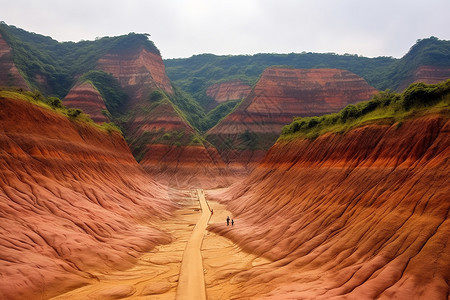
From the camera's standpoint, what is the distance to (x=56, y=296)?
20.1 meters

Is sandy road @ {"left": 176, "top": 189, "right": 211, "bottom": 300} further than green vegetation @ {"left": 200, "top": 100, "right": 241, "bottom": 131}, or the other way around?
green vegetation @ {"left": 200, "top": 100, "right": 241, "bottom": 131}

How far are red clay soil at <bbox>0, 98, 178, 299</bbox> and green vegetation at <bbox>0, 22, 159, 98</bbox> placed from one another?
3116 inches

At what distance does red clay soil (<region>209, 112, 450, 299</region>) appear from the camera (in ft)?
54.7

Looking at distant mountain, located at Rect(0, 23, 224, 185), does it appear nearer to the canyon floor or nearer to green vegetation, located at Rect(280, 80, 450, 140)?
green vegetation, located at Rect(280, 80, 450, 140)

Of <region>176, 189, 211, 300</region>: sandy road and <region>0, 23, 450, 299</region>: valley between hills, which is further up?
<region>0, 23, 450, 299</region>: valley between hills

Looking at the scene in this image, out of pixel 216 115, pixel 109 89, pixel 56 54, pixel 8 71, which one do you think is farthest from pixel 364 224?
pixel 56 54

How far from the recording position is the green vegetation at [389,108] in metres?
25.0

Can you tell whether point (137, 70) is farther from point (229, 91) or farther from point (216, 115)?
point (229, 91)

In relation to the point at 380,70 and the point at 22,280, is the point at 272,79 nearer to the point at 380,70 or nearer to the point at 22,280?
the point at 380,70

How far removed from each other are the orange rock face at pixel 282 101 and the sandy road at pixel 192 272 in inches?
3312

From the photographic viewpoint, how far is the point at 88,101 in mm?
109750

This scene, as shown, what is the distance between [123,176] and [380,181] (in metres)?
39.8

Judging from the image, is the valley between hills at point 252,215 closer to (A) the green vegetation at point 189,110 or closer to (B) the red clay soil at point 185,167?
(B) the red clay soil at point 185,167

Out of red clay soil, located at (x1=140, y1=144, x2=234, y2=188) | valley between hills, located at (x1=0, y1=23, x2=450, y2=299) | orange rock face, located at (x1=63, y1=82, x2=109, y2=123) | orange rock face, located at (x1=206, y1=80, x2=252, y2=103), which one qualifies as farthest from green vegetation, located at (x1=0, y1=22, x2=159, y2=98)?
valley between hills, located at (x1=0, y1=23, x2=450, y2=299)
